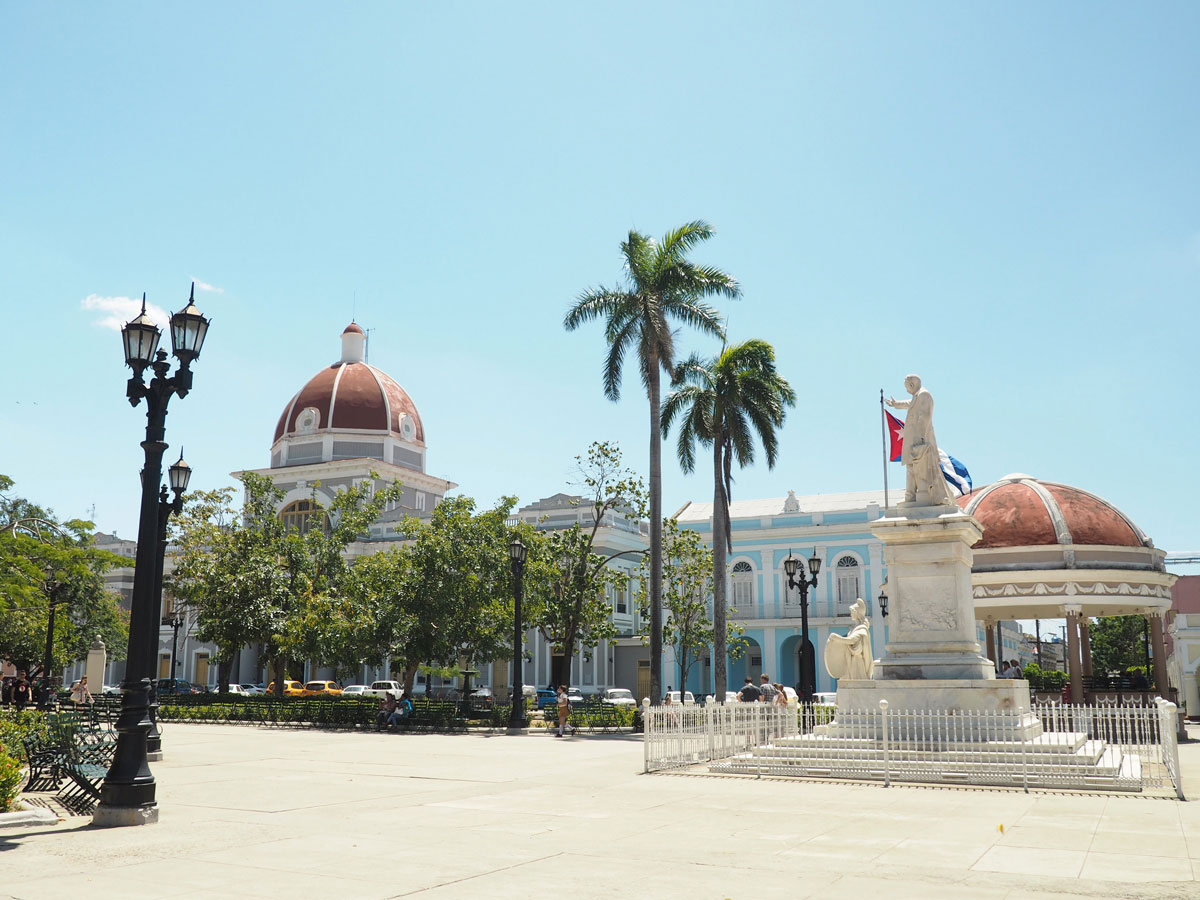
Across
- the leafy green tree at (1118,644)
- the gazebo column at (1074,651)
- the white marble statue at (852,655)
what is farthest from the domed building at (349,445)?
the leafy green tree at (1118,644)

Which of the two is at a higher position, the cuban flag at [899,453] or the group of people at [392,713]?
the cuban flag at [899,453]

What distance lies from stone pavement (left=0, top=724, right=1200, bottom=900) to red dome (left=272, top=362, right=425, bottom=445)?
153ft

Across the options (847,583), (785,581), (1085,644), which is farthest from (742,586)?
(1085,644)

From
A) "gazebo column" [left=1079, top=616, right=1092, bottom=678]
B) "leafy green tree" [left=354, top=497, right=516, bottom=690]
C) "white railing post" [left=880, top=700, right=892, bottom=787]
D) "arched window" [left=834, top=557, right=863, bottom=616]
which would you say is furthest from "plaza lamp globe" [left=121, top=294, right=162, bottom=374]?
"arched window" [left=834, top=557, right=863, bottom=616]

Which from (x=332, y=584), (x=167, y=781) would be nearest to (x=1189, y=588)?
(x=332, y=584)

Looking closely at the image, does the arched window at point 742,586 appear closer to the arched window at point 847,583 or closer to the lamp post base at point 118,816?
the arched window at point 847,583

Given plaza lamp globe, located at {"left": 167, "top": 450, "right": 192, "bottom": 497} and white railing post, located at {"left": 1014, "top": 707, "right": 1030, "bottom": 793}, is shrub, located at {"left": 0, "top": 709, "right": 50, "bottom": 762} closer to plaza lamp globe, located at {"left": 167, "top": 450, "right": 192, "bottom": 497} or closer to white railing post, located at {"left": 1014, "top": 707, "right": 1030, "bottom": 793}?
plaza lamp globe, located at {"left": 167, "top": 450, "right": 192, "bottom": 497}

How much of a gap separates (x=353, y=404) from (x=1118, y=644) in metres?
61.7

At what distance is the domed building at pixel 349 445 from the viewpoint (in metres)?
58.6

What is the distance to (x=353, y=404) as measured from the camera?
200 ft

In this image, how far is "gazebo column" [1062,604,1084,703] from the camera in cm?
2706

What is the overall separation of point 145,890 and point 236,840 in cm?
226

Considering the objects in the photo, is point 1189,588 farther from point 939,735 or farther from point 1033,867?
point 1033,867

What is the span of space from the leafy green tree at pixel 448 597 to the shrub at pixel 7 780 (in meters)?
22.1
